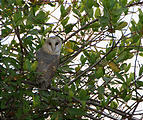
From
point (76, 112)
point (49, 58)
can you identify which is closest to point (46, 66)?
point (49, 58)

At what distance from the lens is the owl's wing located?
2.43 meters

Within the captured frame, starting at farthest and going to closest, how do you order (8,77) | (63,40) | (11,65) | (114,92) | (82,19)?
1. (63,40)
2. (82,19)
3. (114,92)
4. (11,65)
5. (8,77)

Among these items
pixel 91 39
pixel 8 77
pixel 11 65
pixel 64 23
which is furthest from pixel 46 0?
pixel 8 77

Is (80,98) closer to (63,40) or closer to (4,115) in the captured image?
(4,115)

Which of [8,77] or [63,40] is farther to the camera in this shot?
[63,40]

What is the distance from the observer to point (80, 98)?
1.74 meters

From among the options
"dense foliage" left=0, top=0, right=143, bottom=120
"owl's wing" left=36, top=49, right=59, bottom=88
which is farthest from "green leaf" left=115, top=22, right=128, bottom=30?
"owl's wing" left=36, top=49, right=59, bottom=88

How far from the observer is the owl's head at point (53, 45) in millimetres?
2671

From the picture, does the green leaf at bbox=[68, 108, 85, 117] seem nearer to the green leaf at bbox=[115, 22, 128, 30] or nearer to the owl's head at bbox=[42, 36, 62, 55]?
the green leaf at bbox=[115, 22, 128, 30]

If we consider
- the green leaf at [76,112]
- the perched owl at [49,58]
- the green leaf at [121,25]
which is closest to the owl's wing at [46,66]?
the perched owl at [49,58]

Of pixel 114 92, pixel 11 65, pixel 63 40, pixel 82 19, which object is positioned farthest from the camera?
pixel 63 40

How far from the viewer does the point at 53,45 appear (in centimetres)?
277

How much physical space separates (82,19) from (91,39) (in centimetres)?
18

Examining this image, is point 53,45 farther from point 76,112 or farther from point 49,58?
point 76,112
